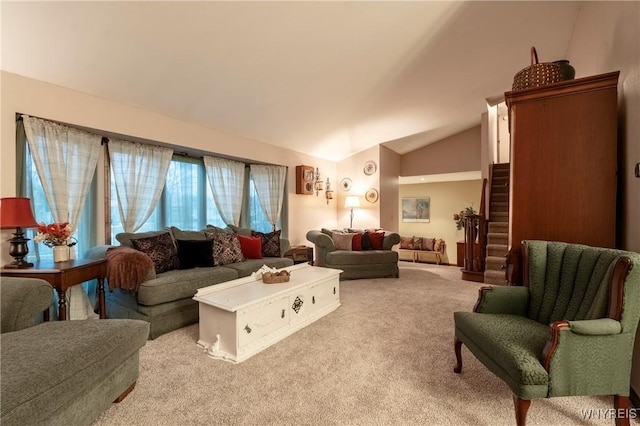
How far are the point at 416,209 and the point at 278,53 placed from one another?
6430 millimetres

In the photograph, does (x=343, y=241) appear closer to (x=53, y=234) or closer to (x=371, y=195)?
(x=371, y=195)

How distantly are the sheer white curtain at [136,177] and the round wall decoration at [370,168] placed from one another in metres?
3.85

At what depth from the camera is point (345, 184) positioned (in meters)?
6.27

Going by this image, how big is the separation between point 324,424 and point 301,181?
4.18 meters

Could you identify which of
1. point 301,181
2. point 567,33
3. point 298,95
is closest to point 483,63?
point 567,33

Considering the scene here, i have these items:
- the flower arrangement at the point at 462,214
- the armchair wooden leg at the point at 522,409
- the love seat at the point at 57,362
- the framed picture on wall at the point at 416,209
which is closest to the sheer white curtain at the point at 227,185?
the love seat at the point at 57,362

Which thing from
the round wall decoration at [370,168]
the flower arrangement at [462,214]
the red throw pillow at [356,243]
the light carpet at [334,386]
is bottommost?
the light carpet at [334,386]

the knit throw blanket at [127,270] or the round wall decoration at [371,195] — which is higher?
the round wall decoration at [371,195]

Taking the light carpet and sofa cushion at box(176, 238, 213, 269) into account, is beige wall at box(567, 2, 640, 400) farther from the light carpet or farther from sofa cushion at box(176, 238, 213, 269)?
sofa cushion at box(176, 238, 213, 269)

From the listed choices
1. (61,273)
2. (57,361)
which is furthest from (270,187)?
(57,361)

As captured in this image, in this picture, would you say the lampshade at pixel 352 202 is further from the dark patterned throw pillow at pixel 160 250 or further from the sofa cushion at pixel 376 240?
the dark patterned throw pillow at pixel 160 250

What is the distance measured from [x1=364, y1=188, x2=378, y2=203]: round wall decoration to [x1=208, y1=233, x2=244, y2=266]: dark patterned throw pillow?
3.14 meters

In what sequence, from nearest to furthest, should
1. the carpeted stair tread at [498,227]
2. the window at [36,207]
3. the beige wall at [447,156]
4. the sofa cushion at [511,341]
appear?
the sofa cushion at [511,341]
the window at [36,207]
the carpeted stair tread at [498,227]
the beige wall at [447,156]

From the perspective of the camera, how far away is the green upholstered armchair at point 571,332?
1243mm
